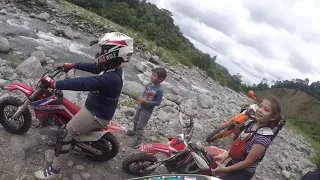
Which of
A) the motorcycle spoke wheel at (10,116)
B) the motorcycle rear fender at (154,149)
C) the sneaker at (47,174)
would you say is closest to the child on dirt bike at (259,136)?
the motorcycle rear fender at (154,149)

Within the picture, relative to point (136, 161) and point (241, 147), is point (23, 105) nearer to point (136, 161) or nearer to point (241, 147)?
point (136, 161)

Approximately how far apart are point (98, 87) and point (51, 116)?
4.04ft

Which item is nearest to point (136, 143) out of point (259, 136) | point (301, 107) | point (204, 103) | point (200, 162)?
point (200, 162)

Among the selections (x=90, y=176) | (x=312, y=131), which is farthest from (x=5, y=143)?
(x=312, y=131)

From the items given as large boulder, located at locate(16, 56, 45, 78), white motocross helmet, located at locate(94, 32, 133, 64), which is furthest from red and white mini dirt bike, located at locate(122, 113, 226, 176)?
large boulder, located at locate(16, 56, 45, 78)

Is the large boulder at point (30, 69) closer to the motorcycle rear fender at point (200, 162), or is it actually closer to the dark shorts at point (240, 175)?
the motorcycle rear fender at point (200, 162)

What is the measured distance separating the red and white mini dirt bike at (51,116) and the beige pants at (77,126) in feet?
0.60

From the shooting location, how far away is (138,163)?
205 inches

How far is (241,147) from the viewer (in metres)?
4.01

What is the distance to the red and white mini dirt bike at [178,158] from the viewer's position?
191 inches

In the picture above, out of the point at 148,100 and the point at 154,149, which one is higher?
the point at 148,100

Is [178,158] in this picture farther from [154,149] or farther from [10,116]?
[10,116]

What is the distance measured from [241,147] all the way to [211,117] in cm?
620

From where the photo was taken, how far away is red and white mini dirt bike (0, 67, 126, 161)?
15.0 feet
